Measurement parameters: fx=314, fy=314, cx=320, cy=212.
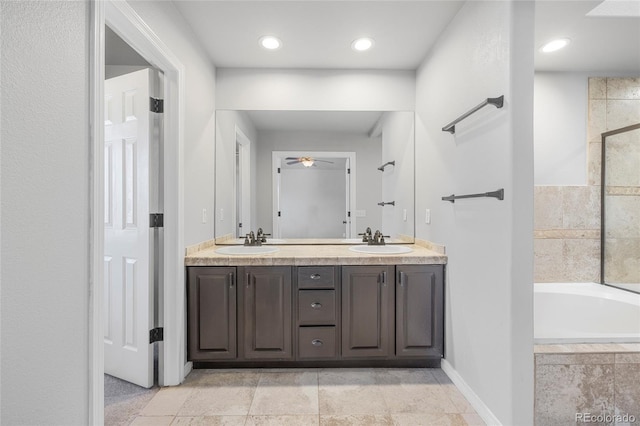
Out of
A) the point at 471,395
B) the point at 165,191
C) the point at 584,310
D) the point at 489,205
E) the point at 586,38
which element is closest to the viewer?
the point at 489,205

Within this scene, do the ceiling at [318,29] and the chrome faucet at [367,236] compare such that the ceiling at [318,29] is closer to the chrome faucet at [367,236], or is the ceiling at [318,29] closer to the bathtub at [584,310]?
the chrome faucet at [367,236]

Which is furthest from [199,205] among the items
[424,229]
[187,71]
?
[424,229]

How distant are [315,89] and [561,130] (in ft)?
6.92

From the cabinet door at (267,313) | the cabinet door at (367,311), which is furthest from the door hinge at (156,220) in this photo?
the cabinet door at (367,311)

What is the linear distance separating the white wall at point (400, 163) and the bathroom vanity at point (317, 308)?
693 mm

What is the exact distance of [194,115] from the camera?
237 centimetres

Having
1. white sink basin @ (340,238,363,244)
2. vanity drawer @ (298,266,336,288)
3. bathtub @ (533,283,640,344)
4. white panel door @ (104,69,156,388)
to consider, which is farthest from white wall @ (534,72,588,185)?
white panel door @ (104,69,156,388)

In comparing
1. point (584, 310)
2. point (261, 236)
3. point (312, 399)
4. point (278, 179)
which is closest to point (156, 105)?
point (278, 179)

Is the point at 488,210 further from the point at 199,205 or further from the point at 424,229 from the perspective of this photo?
the point at 199,205

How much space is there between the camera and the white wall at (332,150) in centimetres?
284

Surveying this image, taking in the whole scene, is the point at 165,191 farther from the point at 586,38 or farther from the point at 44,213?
the point at 586,38

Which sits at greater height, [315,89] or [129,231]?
[315,89]

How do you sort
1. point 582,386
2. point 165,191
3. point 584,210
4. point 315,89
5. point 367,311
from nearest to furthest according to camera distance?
point 582,386 < point 165,191 < point 367,311 < point 584,210 < point 315,89

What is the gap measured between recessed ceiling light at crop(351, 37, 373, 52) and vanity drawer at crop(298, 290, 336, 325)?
190cm
